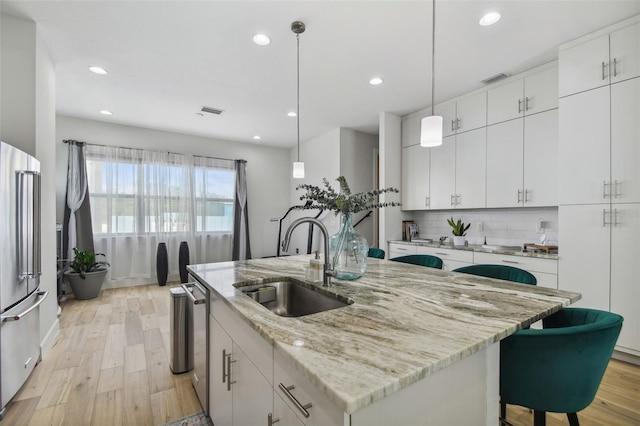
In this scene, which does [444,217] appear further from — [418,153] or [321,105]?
[321,105]

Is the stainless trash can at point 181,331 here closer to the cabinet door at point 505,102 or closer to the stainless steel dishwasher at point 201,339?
the stainless steel dishwasher at point 201,339

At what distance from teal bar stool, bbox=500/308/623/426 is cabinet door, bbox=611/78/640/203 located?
6.27 ft

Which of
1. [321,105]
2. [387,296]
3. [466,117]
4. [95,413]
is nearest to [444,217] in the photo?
[466,117]

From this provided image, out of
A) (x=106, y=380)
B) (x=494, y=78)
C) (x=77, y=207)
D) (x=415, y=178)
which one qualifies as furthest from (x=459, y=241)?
(x=77, y=207)

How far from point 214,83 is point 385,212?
2.76 meters

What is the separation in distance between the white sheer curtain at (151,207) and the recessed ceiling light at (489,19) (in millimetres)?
4661

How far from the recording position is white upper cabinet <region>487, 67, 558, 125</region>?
286 centimetres

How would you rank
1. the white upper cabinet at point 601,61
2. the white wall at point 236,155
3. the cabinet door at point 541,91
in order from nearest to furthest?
the white upper cabinet at point 601,61 < the cabinet door at point 541,91 < the white wall at point 236,155

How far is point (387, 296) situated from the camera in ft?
4.20

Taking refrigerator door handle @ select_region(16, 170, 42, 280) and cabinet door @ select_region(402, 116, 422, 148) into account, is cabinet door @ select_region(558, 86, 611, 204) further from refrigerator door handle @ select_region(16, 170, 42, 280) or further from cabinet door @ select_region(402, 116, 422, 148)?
refrigerator door handle @ select_region(16, 170, 42, 280)

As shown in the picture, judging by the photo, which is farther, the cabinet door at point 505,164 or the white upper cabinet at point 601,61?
the cabinet door at point 505,164

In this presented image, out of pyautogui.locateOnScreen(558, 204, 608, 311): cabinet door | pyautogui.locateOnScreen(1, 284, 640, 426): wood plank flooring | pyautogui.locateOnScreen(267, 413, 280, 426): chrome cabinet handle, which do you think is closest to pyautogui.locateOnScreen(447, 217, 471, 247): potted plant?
pyautogui.locateOnScreen(558, 204, 608, 311): cabinet door

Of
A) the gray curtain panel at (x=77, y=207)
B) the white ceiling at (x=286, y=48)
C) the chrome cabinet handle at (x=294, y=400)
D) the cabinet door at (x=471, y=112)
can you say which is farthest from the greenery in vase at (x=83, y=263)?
the cabinet door at (x=471, y=112)

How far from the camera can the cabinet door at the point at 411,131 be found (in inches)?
163
